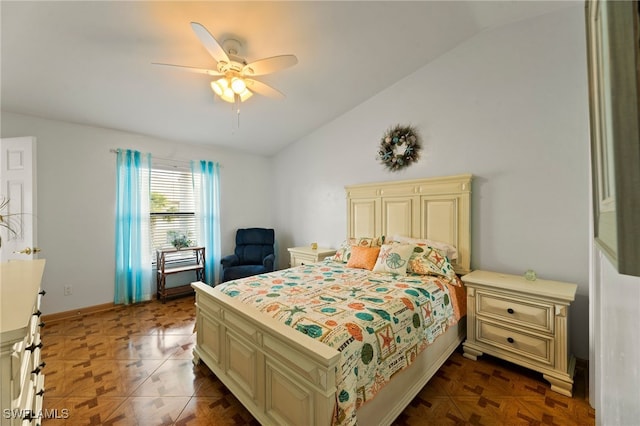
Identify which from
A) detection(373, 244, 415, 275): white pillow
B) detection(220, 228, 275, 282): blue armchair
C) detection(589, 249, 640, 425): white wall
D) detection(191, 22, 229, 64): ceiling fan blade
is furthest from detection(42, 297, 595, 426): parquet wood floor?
detection(191, 22, 229, 64): ceiling fan blade

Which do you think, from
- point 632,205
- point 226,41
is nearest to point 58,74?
point 226,41

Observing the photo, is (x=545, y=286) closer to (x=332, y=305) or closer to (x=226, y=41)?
(x=332, y=305)

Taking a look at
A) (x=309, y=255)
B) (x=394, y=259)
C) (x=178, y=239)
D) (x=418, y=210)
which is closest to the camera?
(x=394, y=259)

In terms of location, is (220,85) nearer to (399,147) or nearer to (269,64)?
(269,64)

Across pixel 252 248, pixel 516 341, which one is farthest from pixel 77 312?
pixel 516 341

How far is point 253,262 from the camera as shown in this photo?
15.2ft

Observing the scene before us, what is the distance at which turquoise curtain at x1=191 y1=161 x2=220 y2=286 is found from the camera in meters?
4.42

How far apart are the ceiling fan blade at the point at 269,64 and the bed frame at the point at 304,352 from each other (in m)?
1.83

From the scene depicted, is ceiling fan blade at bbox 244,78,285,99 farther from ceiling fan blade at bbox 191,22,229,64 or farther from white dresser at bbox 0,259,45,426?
white dresser at bbox 0,259,45,426

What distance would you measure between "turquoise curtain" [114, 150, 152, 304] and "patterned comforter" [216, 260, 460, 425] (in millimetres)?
2310

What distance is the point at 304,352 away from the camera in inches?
51.7

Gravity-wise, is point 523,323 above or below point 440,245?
below

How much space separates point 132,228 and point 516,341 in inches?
184

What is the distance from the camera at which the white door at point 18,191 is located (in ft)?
9.02
